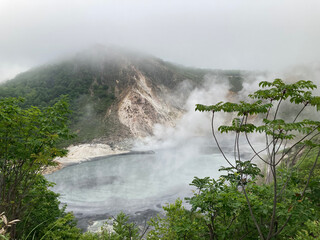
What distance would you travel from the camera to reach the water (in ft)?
62.8

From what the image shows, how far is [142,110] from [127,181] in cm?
3727

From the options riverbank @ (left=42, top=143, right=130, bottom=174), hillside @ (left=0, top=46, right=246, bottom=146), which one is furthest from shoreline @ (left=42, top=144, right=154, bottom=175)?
hillside @ (left=0, top=46, right=246, bottom=146)

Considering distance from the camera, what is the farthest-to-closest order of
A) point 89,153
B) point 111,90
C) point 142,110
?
point 111,90 → point 142,110 → point 89,153

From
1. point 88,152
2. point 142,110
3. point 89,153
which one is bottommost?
point 89,153

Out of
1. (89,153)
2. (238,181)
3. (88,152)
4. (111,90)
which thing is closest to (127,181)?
(89,153)

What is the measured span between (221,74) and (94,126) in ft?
213

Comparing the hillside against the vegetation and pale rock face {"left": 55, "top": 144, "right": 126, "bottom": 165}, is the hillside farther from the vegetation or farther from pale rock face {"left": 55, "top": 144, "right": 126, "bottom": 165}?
the vegetation

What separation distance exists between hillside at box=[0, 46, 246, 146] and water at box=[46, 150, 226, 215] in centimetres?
1535

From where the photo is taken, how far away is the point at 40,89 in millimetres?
65750

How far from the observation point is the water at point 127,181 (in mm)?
19156

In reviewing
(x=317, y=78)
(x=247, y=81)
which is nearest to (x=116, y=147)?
(x=247, y=81)

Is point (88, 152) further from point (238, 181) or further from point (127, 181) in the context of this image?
point (238, 181)

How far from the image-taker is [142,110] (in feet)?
204

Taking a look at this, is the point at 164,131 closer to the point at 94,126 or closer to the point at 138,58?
the point at 94,126
